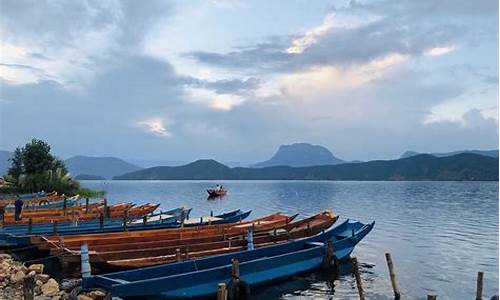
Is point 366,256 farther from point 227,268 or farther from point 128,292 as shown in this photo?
point 128,292

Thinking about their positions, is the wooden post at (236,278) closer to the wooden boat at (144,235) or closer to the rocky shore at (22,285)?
the rocky shore at (22,285)

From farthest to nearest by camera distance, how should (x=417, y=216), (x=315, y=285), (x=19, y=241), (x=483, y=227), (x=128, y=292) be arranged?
(x=417, y=216), (x=483, y=227), (x=19, y=241), (x=315, y=285), (x=128, y=292)

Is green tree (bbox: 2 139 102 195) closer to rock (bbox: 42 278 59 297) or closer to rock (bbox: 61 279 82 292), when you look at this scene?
rock (bbox: 61 279 82 292)

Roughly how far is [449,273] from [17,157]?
6852 centimetres

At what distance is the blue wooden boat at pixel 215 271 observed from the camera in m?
15.8

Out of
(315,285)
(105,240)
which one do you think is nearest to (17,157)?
(105,240)

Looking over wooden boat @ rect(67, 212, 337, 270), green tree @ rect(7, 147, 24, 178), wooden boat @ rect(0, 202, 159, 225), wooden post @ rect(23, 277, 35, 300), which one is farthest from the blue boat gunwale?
green tree @ rect(7, 147, 24, 178)

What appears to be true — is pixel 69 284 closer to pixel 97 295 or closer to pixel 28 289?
pixel 97 295

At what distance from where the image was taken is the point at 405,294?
21562mm

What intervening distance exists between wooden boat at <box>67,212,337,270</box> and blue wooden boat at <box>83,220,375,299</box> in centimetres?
179

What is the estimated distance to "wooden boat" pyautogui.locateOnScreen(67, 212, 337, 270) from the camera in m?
19.9

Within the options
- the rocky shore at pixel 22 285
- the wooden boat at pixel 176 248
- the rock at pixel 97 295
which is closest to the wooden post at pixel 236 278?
the wooden boat at pixel 176 248

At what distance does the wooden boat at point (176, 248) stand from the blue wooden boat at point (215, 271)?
1.79m

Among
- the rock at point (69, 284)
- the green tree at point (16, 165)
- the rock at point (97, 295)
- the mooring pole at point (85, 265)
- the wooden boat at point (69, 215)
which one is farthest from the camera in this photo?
the green tree at point (16, 165)
